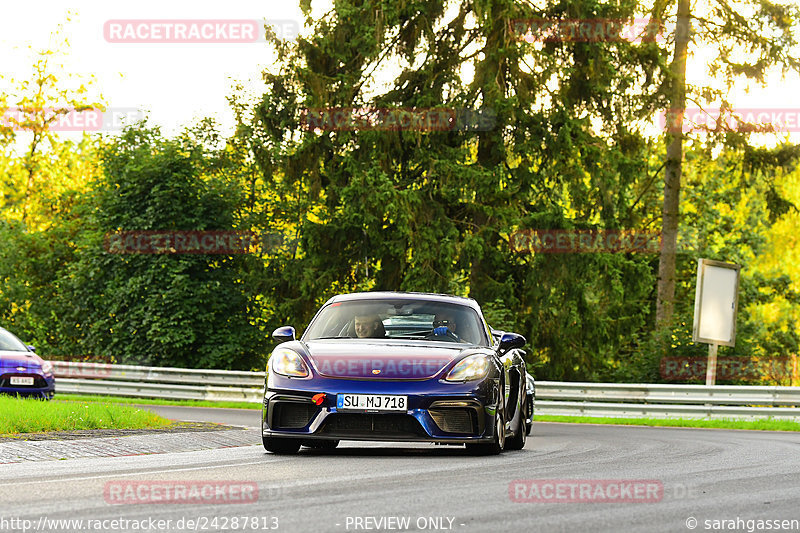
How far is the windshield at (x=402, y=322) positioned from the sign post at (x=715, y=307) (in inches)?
615

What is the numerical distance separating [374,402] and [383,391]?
0.12 metres

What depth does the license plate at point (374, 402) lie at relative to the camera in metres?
10.7

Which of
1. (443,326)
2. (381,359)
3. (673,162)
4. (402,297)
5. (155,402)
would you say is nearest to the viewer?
(381,359)

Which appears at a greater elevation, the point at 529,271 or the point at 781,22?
the point at 781,22

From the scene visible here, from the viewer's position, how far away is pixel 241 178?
37.8m

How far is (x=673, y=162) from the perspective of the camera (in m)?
35.7

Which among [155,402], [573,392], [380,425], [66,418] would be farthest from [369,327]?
[155,402]

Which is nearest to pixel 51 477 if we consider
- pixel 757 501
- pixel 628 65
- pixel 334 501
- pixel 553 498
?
pixel 334 501

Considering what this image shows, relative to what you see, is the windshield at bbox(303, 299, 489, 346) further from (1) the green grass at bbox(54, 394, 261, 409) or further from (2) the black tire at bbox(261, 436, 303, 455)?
(1) the green grass at bbox(54, 394, 261, 409)

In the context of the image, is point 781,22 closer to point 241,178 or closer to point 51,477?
point 241,178

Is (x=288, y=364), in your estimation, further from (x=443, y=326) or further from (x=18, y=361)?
(x=18, y=361)

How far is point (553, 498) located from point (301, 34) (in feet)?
94.0

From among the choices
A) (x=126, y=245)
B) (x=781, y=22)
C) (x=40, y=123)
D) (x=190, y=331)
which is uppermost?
(x=781, y=22)

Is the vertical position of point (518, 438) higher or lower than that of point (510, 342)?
lower
